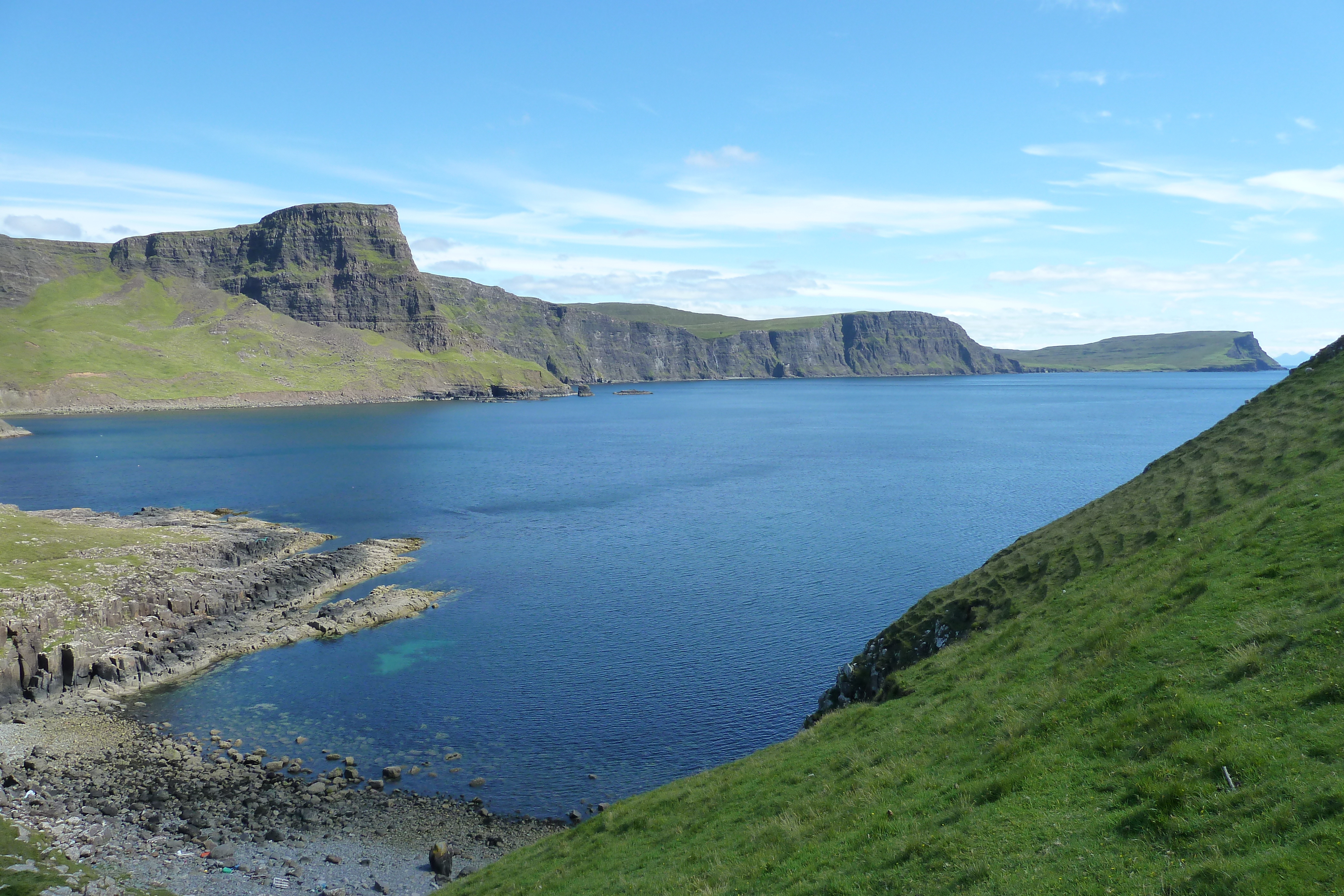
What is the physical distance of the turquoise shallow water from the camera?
4269 centimetres

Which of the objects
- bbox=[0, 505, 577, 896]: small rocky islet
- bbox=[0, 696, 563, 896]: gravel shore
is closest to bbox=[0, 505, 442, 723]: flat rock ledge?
bbox=[0, 505, 577, 896]: small rocky islet

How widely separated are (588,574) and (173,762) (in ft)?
119

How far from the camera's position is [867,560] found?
7106cm

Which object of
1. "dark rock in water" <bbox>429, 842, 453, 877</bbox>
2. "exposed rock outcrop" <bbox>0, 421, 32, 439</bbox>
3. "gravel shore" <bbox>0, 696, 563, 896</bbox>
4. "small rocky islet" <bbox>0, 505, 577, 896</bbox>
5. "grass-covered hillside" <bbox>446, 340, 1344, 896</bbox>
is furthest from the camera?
"exposed rock outcrop" <bbox>0, 421, 32, 439</bbox>

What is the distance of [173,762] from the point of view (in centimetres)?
3947

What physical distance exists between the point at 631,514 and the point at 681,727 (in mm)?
54367

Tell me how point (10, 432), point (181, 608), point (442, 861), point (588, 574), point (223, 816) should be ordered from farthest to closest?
point (10, 432)
point (588, 574)
point (181, 608)
point (223, 816)
point (442, 861)

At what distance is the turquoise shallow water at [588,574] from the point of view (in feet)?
140

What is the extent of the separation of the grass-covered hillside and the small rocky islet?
31.8 feet

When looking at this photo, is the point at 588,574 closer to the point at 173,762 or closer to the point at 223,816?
the point at 173,762

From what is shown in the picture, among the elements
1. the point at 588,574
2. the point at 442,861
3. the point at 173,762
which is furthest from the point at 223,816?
the point at 588,574

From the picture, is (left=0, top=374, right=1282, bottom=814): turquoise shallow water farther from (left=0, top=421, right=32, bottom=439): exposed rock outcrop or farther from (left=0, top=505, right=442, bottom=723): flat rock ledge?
(left=0, top=421, right=32, bottom=439): exposed rock outcrop

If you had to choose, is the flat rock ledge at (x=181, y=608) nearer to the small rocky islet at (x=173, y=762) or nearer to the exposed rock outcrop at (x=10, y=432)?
the small rocky islet at (x=173, y=762)

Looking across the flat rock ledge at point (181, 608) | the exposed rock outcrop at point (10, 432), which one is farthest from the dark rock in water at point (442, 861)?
the exposed rock outcrop at point (10, 432)
